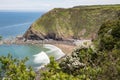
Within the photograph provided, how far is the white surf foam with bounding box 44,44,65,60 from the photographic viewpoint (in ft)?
363

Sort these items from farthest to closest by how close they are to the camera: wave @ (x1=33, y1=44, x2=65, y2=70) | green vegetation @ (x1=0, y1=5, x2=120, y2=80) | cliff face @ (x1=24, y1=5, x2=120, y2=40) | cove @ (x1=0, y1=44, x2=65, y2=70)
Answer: cliff face @ (x1=24, y1=5, x2=120, y2=40)
cove @ (x1=0, y1=44, x2=65, y2=70)
wave @ (x1=33, y1=44, x2=65, y2=70)
green vegetation @ (x1=0, y1=5, x2=120, y2=80)

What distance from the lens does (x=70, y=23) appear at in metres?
166

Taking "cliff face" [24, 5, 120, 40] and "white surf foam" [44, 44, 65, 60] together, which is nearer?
"white surf foam" [44, 44, 65, 60]

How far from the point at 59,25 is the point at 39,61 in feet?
213

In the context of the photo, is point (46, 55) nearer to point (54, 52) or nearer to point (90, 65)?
point (54, 52)

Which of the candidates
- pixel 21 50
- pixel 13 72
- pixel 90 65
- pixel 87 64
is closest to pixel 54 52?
pixel 21 50

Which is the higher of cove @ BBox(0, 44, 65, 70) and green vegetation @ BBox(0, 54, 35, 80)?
green vegetation @ BBox(0, 54, 35, 80)

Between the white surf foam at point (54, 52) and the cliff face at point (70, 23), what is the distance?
18.0 m

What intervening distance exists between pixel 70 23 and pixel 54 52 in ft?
165

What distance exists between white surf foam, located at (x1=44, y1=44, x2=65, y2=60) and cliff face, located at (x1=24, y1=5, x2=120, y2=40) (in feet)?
59.2

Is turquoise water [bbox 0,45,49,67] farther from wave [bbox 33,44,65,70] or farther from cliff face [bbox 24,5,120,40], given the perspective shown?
cliff face [bbox 24,5,120,40]

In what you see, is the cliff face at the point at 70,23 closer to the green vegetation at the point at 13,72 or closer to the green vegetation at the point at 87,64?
the green vegetation at the point at 87,64

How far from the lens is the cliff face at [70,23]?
15438 centimetres

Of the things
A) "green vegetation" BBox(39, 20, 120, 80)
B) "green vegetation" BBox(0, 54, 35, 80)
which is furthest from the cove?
"green vegetation" BBox(0, 54, 35, 80)
